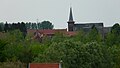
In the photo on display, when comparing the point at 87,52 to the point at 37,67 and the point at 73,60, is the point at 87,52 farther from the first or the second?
the point at 37,67

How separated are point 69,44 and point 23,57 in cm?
524

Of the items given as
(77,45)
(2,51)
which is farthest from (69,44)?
(2,51)

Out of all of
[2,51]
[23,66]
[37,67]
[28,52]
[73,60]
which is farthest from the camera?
[28,52]

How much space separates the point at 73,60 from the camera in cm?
3806

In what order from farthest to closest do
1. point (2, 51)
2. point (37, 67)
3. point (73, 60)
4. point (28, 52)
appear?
1. point (28, 52)
2. point (2, 51)
3. point (73, 60)
4. point (37, 67)

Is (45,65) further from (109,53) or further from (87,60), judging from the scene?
(109,53)

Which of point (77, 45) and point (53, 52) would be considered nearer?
point (53, 52)

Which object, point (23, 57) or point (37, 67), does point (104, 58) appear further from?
point (37, 67)

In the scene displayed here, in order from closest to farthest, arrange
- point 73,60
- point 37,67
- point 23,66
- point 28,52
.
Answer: point 37,67 < point 23,66 < point 73,60 < point 28,52

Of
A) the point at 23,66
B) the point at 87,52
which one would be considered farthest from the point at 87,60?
the point at 23,66

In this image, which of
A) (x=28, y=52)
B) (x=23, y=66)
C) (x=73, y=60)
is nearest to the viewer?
(x=23, y=66)

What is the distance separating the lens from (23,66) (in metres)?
34.6

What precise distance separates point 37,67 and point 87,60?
30.4 feet

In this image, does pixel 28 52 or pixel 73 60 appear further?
pixel 28 52
